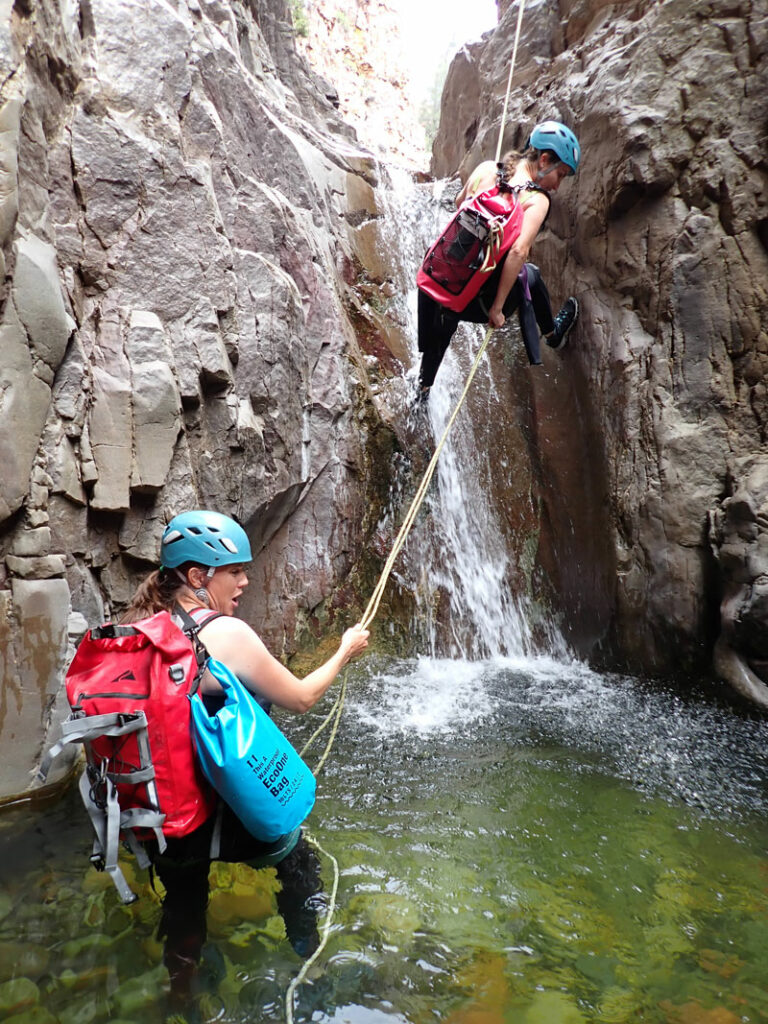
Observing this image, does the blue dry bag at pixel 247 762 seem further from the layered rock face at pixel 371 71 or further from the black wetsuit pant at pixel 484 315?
the layered rock face at pixel 371 71

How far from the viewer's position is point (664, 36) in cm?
641

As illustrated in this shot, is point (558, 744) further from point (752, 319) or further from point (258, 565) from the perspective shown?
point (752, 319)

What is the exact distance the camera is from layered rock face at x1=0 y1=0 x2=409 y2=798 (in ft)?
12.7

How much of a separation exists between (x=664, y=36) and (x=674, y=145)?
1.25 m

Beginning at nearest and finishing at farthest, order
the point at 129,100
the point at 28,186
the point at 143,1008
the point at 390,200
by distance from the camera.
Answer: the point at 143,1008 → the point at 28,186 → the point at 129,100 → the point at 390,200

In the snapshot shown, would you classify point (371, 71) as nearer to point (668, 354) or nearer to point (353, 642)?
point (668, 354)

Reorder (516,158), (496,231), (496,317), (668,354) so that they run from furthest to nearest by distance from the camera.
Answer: (668,354), (496,317), (516,158), (496,231)

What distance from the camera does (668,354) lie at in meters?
6.18

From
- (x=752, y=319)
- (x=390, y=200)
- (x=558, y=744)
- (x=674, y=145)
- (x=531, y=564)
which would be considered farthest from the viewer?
(x=390, y=200)

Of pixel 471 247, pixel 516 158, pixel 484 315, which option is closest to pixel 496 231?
pixel 471 247

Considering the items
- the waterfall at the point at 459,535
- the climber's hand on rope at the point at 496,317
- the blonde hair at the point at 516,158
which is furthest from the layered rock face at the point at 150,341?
the blonde hair at the point at 516,158

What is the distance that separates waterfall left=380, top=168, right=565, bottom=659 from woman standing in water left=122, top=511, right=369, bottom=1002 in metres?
4.24

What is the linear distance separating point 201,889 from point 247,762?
2.28ft

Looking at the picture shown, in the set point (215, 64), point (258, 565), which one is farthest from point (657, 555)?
point (215, 64)
